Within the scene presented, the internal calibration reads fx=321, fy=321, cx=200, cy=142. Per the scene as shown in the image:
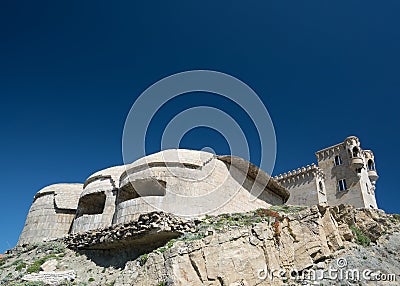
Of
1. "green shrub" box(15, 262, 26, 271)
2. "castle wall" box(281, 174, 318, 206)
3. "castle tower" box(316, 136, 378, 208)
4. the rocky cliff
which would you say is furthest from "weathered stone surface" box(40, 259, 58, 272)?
"castle tower" box(316, 136, 378, 208)

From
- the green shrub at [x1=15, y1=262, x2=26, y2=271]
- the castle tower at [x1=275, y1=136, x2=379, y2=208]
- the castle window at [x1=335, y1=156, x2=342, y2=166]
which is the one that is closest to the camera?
the green shrub at [x1=15, y1=262, x2=26, y2=271]

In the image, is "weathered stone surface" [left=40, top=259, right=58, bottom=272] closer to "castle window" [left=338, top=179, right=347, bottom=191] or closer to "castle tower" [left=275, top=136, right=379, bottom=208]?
"castle tower" [left=275, top=136, right=379, bottom=208]

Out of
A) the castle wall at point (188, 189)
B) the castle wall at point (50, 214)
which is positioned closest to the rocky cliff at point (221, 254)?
the castle wall at point (188, 189)

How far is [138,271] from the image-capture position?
13.6 meters

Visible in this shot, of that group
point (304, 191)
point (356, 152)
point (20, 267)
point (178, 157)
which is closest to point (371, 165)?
point (356, 152)

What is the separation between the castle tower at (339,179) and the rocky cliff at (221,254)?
2735 centimetres

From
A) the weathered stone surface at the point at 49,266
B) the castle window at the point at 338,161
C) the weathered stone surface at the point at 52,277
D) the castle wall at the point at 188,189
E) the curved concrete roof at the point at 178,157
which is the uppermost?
the castle window at the point at 338,161

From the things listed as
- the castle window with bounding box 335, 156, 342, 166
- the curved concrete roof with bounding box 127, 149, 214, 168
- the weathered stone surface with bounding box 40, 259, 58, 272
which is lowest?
the weathered stone surface with bounding box 40, 259, 58, 272

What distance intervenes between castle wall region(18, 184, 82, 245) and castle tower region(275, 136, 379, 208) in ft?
107

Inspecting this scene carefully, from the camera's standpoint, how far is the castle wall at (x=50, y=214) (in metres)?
22.8

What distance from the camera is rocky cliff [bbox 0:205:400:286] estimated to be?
12.8m

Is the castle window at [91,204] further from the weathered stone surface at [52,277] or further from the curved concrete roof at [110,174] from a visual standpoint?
the weathered stone surface at [52,277]

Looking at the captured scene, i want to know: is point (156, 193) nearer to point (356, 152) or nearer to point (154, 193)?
point (154, 193)

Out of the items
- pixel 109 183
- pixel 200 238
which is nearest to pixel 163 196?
pixel 200 238
